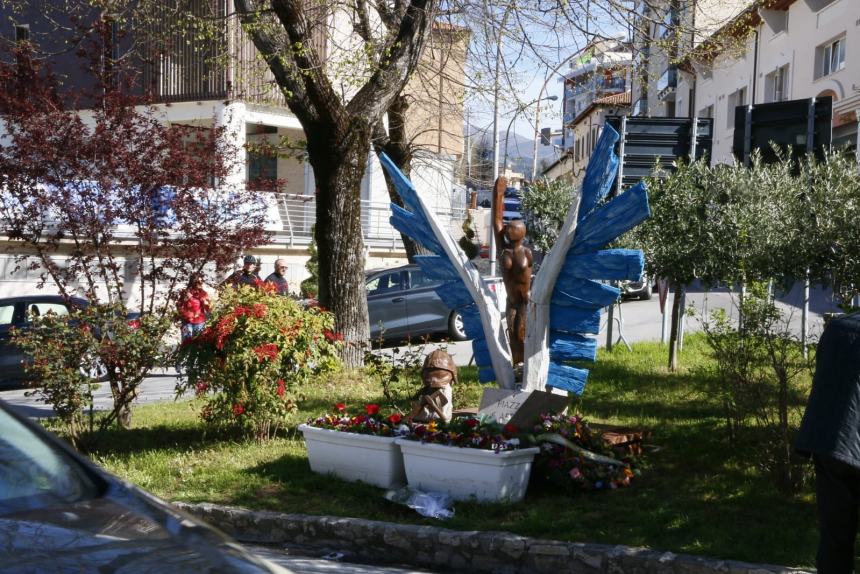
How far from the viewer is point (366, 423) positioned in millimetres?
7934

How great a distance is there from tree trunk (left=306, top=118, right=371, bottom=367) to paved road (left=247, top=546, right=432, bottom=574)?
5460 millimetres

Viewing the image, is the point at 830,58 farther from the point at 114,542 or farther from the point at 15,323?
the point at 114,542

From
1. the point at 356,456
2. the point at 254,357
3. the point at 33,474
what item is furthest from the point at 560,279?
the point at 33,474

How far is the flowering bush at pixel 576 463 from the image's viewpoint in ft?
23.6

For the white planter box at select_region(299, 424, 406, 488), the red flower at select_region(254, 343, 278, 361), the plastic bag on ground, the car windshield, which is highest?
the car windshield

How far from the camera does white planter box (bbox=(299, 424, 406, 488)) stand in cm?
761

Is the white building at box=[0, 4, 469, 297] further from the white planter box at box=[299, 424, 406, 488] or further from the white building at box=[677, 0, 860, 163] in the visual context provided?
the white planter box at box=[299, 424, 406, 488]

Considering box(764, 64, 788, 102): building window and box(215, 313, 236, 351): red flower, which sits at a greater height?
box(764, 64, 788, 102): building window

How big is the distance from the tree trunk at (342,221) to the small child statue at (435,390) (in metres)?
4.14

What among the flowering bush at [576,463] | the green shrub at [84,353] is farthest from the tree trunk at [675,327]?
the green shrub at [84,353]

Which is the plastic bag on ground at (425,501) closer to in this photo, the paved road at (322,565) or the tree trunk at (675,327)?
the paved road at (322,565)

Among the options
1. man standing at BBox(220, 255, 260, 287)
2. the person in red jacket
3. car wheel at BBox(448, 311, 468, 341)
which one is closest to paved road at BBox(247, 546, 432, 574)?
the person in red jacket

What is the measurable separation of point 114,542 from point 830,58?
2380cm

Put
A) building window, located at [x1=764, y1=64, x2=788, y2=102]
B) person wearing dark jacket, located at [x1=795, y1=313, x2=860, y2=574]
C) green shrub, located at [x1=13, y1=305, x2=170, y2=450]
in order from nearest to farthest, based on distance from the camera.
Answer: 1. person wearing dark jacket, located at [x1=795, y1=313, x2=860, y2=574]
2. green shrub, located at [x1=13, y1=305, x2=170, y2=450]
3. building window, located at [x1=764, y1=64, x2=788, y2=102]
